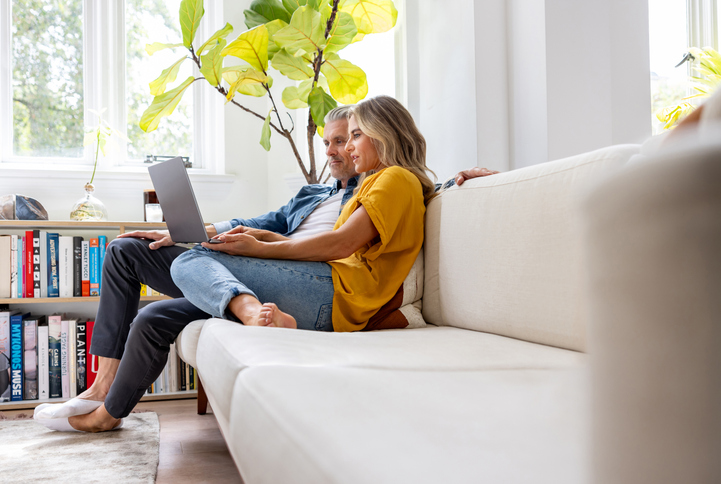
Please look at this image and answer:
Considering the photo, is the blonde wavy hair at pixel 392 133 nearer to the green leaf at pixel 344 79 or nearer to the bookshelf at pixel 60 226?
the green leaf at pixel 344 79

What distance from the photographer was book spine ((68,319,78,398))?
221 cm

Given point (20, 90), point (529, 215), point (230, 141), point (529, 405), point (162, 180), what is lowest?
point (529, 405)

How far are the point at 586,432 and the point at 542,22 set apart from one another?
1.51 m

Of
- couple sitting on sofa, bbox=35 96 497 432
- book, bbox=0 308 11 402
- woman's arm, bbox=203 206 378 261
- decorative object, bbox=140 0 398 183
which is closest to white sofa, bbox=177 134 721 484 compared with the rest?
couple sitting on sofa, bbox=35 96 497 432

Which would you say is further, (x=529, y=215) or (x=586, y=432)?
(x=529, y=215)

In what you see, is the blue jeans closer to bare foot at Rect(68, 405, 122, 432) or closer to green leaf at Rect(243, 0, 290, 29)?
bare foot at Rect(68, 405, 122, 432)

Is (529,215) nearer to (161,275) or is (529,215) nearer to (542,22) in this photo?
(542,22)

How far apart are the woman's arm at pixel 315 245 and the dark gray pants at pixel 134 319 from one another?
37 cm

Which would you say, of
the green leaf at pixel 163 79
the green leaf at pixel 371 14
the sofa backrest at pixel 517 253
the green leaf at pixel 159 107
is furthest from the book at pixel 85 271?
the sofa backrest at pixel 517 253

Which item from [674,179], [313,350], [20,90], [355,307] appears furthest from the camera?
[20,90]

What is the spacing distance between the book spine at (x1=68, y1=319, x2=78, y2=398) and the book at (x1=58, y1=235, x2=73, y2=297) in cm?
14

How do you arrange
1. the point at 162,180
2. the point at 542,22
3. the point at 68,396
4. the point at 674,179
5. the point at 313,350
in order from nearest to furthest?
the point at 674,179 → the point at 313,350 → the point at 542,22 → the point at 162,180 → the point at 68,396

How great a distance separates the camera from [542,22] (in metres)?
1.46

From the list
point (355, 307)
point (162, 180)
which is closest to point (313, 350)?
point (355, 307)
